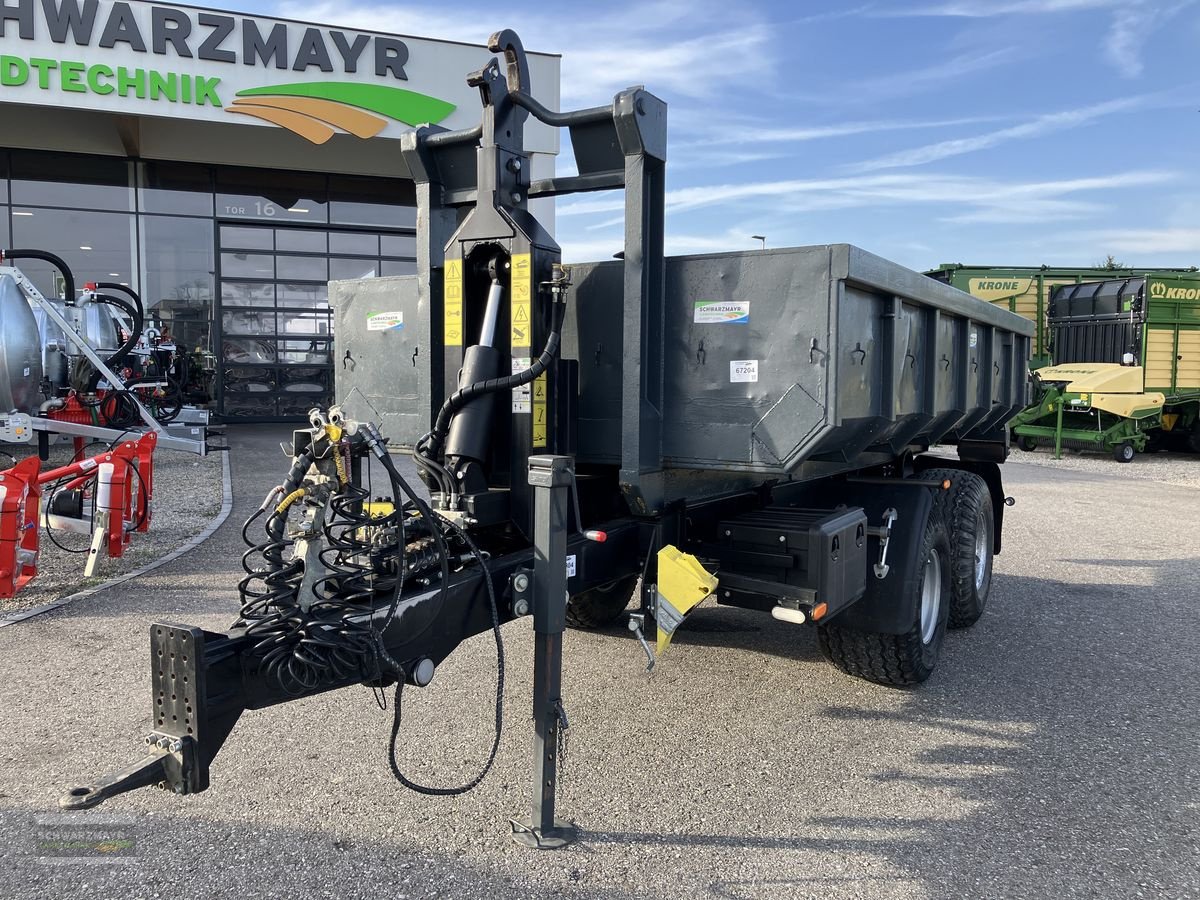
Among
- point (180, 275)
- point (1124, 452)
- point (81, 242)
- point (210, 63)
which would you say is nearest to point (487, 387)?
point (210, 63)

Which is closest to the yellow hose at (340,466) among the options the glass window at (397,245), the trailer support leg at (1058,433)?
the trailer support leg at (1058,433)

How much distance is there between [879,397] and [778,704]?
1547 millimetres

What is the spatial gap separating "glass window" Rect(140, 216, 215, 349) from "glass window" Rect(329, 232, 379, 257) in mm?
2400

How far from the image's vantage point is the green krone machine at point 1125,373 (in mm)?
16172

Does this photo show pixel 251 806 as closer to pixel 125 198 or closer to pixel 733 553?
pixel 733 553

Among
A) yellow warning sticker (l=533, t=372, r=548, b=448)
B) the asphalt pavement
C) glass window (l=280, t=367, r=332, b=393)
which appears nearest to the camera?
the asphalt pavement

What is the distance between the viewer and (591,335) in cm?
393

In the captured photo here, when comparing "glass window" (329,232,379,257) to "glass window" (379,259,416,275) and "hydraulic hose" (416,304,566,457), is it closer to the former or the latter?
"glass window" (379,259,416,275)

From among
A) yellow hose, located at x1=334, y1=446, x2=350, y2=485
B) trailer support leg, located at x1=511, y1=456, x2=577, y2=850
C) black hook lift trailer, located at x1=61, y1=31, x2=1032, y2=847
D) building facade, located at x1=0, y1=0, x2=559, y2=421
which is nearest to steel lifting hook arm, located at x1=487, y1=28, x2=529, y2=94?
black hook lift trailer, located at x1=61, y1=31, x2=1032, y2=847

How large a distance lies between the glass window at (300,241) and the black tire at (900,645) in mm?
16882

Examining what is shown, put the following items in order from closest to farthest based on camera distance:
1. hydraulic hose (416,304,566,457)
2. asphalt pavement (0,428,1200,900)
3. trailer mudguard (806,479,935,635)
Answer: asphalt pavement (0,428,1200,900), hydraulic hose (416,304,566,457), trailer mudguard (806,479,935,635)

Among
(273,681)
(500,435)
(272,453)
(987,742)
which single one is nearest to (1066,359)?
(272,453)

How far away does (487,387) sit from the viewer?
338cm

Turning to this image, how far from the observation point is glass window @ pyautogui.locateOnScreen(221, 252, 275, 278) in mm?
18641
